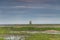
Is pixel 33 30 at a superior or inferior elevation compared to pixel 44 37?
superior

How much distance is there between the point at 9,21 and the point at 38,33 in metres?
0.49

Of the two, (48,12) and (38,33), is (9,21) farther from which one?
(48,12)

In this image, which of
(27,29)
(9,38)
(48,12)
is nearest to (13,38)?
(9,38)

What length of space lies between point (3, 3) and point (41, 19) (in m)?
0.66

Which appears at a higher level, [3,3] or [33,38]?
[3,3]

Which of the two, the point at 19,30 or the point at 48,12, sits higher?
the point at 48,12

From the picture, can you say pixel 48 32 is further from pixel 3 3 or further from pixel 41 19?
pixel 3 3

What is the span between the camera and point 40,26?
7.44 feet

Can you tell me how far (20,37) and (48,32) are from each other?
0.45 m

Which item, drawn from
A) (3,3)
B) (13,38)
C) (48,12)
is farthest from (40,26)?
(3,3)

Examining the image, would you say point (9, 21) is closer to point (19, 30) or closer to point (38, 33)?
point (19, 30)

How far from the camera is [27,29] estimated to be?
2246 millimetres

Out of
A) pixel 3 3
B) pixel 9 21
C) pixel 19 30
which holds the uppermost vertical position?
pixel 3 3

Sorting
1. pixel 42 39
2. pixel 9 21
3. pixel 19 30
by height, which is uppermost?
pixel 9 21
